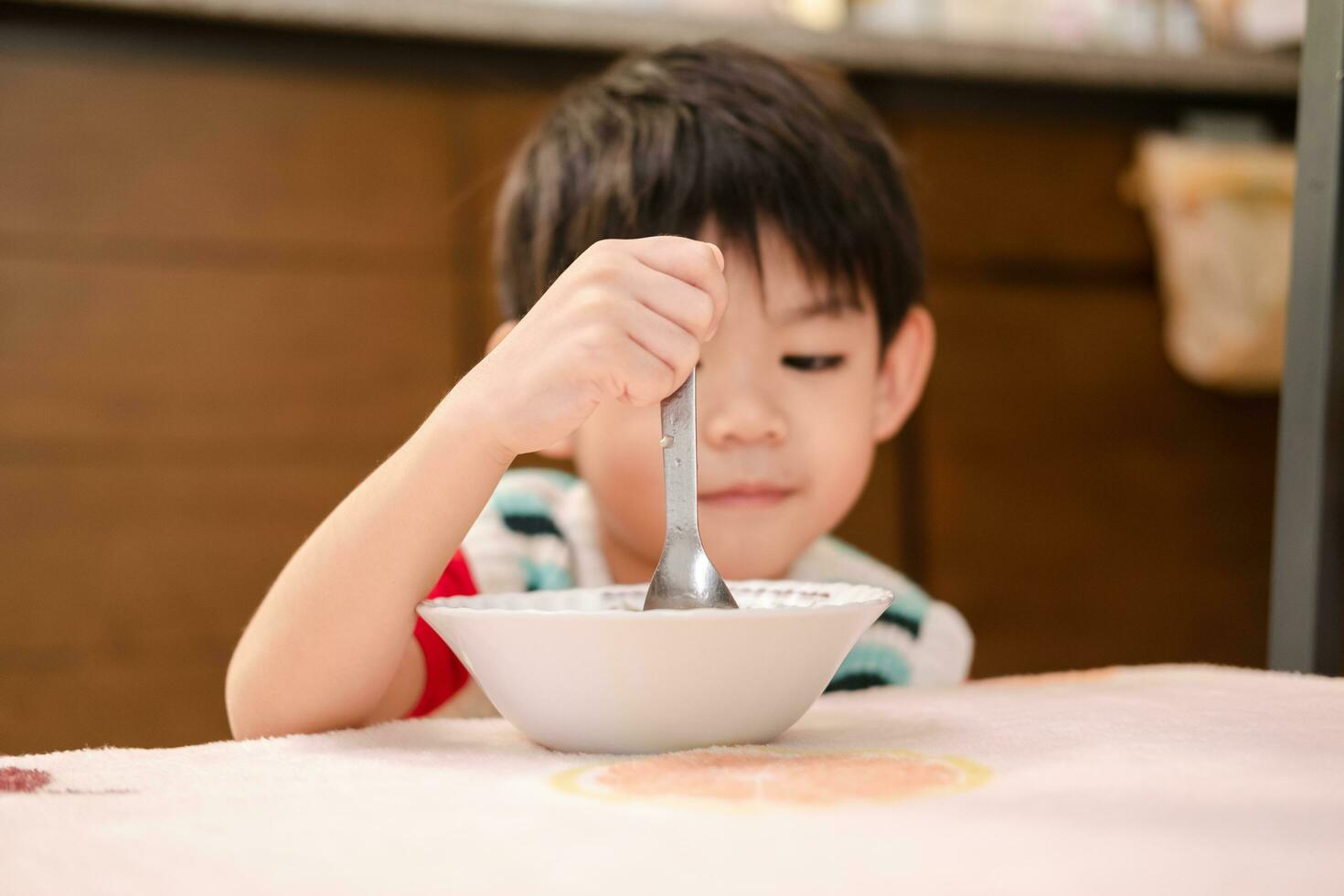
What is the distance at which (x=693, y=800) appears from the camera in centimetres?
40

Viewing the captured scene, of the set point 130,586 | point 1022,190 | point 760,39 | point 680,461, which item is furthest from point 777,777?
point 1022,190

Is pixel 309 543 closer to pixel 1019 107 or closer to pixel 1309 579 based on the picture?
pixel 1309 579

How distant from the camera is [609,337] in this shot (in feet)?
1.88

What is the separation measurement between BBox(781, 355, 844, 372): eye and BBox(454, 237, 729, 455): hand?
1.14ft

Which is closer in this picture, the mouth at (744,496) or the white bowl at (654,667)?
the white bowl at (654,667)

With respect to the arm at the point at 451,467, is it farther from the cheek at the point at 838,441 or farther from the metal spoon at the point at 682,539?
the cheek at the point at 838,441

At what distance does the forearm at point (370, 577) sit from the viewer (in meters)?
0.61

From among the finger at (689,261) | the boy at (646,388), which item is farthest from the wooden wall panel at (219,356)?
the finger at (689,261)

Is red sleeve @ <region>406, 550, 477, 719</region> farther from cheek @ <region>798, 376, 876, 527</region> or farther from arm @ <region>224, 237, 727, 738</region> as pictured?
cheek @ <region>798, 376, 876, 527</region>

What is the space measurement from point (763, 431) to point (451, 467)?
1.06ft

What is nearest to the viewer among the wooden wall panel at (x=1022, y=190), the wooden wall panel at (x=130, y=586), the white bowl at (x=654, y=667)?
the white bowl at (x=654, y=667)

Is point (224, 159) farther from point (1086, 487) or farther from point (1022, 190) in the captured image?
point (1086, 487)

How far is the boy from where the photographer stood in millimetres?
592

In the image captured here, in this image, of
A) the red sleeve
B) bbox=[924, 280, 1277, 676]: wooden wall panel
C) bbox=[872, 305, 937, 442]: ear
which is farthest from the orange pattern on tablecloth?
bbox=[924, 280, 1277, 676]: wooden wall panel
